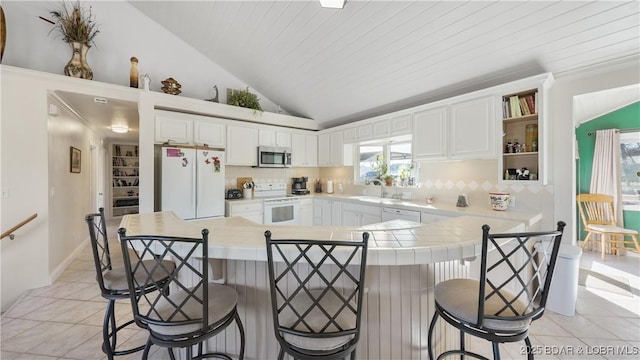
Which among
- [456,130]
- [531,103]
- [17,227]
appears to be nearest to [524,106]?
[531,103]

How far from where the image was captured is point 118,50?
3.66 metres

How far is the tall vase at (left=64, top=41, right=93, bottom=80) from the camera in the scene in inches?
121

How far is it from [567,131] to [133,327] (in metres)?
4.57

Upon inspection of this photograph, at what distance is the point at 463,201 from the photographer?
3113 millimetres

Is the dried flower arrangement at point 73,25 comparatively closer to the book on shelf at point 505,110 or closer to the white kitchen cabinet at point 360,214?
the white kitchen cabinet at point 360,214

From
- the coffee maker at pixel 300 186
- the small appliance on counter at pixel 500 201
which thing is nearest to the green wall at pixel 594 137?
the small appliance on counter at pixel 500 201

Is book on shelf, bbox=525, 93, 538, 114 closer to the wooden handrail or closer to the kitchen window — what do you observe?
the kitchen window

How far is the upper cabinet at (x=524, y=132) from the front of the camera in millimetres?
2502

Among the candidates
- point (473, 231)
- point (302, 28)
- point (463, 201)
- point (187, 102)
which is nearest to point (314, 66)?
point (302, 28)

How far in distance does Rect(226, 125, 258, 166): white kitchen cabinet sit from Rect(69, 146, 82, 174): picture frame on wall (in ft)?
7.60

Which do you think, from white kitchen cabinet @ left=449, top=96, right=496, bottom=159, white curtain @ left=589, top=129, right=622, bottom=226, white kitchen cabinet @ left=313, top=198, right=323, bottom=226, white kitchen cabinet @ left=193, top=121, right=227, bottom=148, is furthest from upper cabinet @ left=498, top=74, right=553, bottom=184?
white kitchen cabinet @ left=193, top=121, right=227, bottom=148

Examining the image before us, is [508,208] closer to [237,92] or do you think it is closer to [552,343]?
[552,343]

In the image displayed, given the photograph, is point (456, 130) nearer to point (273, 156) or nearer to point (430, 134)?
point (430, 134)

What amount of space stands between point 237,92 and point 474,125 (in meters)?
3.75
